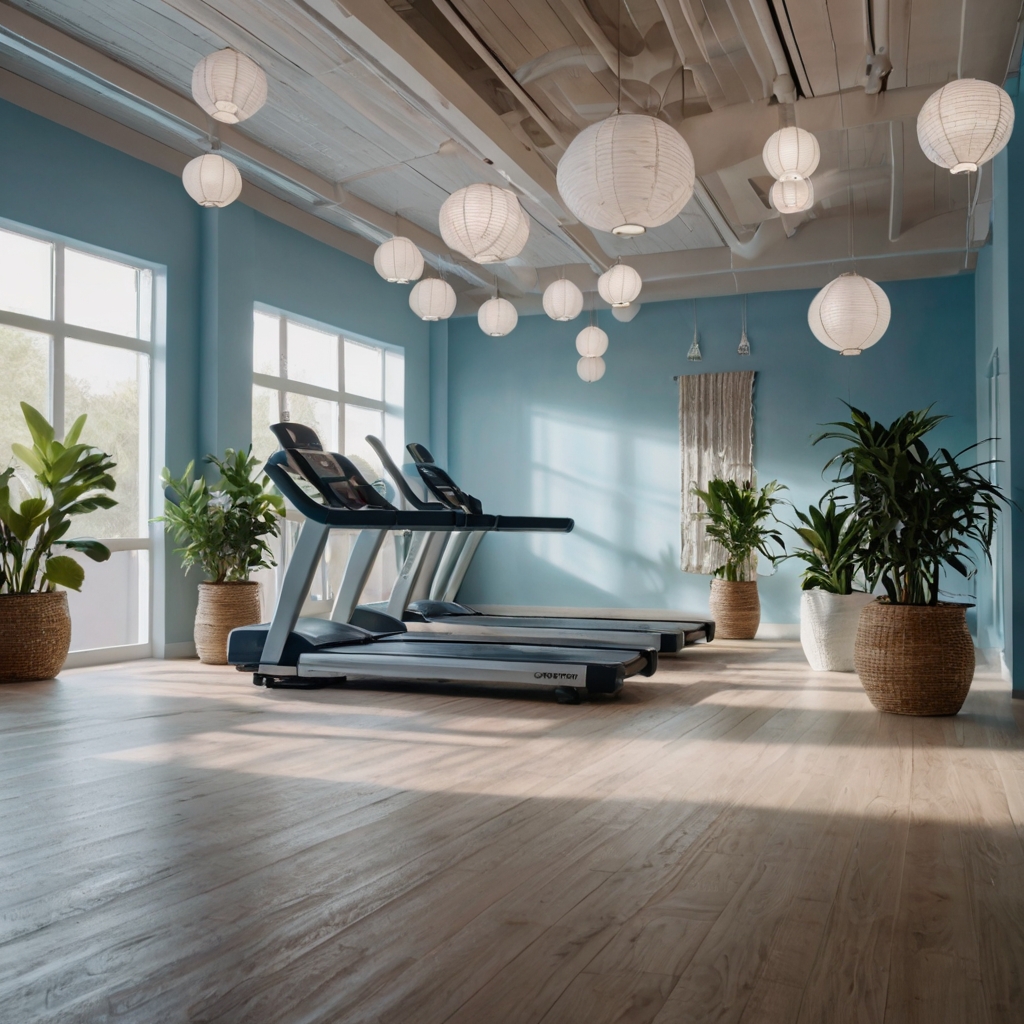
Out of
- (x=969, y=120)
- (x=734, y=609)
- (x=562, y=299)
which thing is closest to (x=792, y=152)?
(x=969, y=120)

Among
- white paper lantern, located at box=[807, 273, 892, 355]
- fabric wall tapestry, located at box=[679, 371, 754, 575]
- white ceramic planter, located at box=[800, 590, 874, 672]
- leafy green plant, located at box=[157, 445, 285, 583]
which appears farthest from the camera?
fabric wall tapestry, located at box=[679, 371, 754, 575]

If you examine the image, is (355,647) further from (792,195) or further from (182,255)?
(792,195)

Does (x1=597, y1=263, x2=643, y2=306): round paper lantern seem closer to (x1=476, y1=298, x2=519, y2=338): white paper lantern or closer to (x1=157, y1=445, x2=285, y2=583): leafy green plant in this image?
(x1=476, y1=298, x2=519, y2=338): white paper lantern

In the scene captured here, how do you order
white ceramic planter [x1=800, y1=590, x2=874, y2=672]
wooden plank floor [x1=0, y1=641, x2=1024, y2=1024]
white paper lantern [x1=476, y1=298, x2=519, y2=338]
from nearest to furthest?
wooden plank floor [x1=0, y1=641, x2=1024, y2=1024], white ceramic planter [x1=800, y1=590, x2=874, y2=672], white paper lantern [x1=476, y1=298, x2=519, y2=338]

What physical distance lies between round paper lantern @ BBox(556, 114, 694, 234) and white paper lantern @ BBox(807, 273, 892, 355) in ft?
6.52

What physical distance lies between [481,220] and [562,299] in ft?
5.81

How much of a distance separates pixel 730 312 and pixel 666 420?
1085 millimetres

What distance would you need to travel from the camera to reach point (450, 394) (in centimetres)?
947

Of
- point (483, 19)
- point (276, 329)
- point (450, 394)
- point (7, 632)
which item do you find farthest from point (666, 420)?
point (7, 632)

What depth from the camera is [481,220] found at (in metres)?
4.69

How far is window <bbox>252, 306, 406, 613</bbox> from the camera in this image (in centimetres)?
740

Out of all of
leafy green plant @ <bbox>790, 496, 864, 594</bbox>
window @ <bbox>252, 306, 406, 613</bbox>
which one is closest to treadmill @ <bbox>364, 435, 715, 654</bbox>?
leafy green plant @ <bbox>790, 496, 864, 594</bbox>

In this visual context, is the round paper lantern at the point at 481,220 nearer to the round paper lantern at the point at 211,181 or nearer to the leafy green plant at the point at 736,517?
the round paper lantern at the point at 211,181

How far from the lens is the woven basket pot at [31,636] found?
16.4ft
